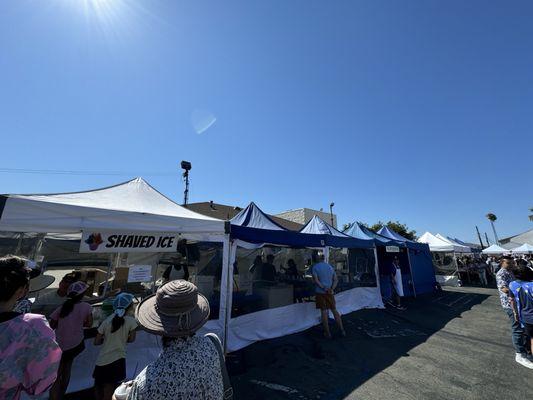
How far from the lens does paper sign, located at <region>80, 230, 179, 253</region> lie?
378cm

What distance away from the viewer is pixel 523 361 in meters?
4.36

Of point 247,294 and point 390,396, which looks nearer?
point 390,396

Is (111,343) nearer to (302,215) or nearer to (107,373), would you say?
(107,373)

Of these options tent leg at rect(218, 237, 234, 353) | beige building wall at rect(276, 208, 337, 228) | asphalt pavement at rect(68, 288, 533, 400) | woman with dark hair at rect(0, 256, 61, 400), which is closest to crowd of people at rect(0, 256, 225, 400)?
woman with dark hair at rect(0, 256, 61, 400)

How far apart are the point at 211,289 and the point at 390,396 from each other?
13.3 ft

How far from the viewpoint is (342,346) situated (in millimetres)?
5379

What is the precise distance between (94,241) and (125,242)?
0.44m

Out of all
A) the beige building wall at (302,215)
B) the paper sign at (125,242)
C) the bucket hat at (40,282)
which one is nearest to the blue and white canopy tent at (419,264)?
the paper sign at (125,242)

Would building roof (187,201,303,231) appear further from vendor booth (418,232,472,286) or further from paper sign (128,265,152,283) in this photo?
paper sign (128,265,152,283)

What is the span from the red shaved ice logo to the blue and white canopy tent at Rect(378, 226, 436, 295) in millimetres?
11364

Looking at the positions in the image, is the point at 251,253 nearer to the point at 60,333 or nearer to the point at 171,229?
the point at 171,229

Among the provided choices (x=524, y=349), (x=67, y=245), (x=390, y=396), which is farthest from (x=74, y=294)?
(x=524, y=349)

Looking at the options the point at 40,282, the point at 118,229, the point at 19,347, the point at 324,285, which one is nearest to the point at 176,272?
the point at 118,229

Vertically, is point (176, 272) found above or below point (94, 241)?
below
